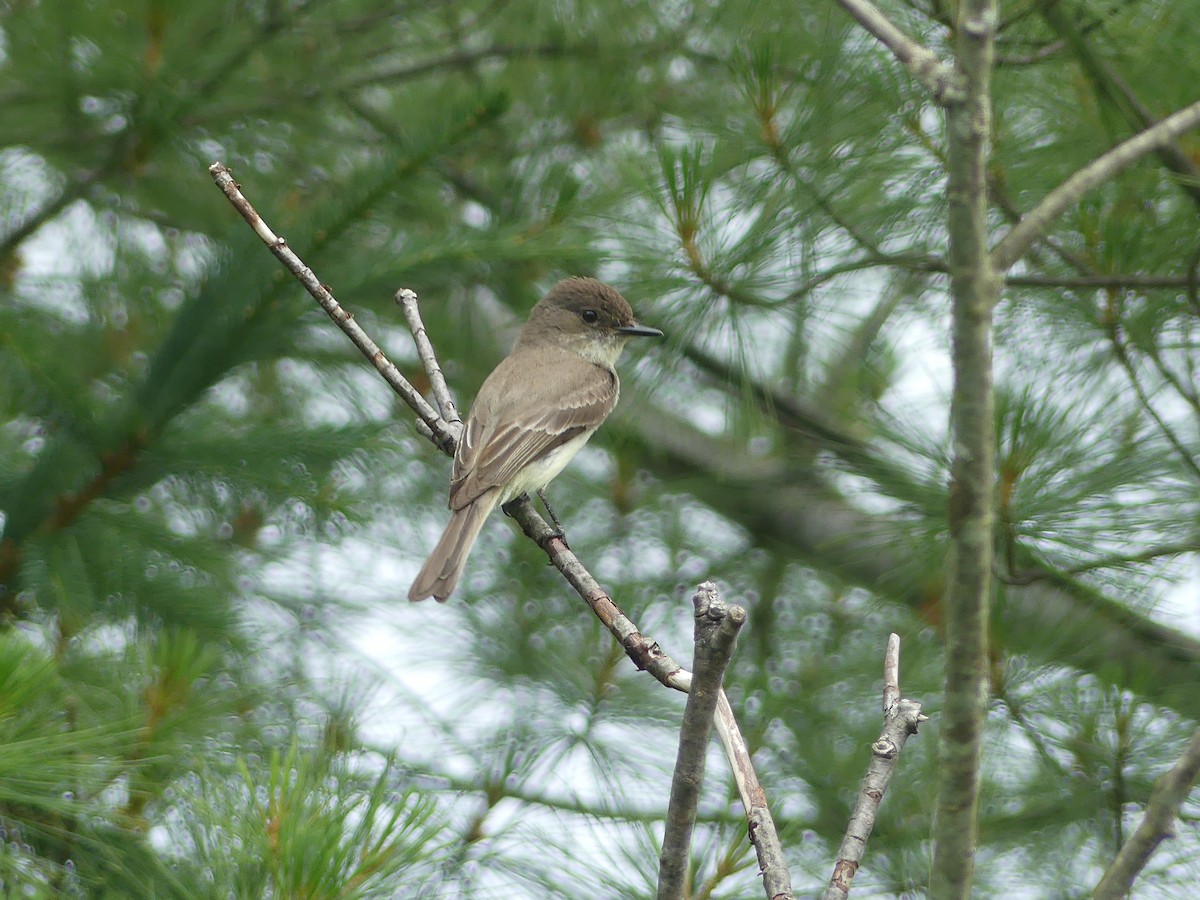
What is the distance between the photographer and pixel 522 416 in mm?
4492

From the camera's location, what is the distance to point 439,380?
3473 mm

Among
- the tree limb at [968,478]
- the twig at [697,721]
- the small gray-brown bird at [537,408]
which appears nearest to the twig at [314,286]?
the small gray-brown bird at [537,408]

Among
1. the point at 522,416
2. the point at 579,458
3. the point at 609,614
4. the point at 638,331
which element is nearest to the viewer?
the point at 609,614

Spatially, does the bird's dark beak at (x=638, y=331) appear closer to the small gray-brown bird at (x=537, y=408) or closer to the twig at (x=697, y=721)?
the small gray-brown bird at (x=537, y=408)

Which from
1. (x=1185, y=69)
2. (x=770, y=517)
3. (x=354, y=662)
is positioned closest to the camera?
(x=1185, y=69)

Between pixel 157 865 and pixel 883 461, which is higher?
pixel 883 461

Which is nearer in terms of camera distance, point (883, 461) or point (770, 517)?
point (883, 461)

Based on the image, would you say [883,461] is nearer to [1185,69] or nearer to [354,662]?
[1185,69]

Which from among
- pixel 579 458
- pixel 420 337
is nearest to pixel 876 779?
pixel 420 337

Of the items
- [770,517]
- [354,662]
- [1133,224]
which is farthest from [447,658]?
[1133,224]

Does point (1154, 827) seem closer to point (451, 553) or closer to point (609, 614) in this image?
point (609, 614)

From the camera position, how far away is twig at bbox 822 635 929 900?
1.81 m

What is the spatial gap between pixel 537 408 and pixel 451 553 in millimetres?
882

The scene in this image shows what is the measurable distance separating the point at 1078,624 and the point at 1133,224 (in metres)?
1.17
